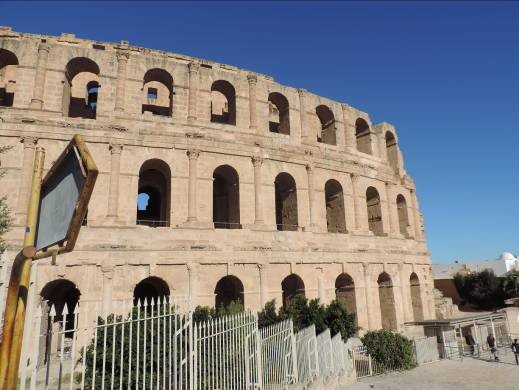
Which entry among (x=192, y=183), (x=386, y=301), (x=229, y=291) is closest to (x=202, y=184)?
(x=192, y=183)

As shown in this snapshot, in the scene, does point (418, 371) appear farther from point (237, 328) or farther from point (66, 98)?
point (66, 98)

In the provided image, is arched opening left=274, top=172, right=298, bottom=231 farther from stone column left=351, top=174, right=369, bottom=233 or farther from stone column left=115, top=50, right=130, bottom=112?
stone column left=115, top=50, right=130, bottom=112

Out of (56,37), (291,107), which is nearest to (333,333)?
(291,107)

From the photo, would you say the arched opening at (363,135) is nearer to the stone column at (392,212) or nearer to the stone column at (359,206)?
the stone column at (392,212)

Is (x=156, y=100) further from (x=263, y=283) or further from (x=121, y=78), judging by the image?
(x=263, y=283)

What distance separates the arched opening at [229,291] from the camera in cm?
1703

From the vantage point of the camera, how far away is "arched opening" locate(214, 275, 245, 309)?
1703 cm

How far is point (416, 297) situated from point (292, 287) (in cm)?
1006

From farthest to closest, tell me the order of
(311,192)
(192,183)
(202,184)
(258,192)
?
(311,192), (258,192), (202,184), (192,183)

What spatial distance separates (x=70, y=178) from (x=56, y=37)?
2234 cm

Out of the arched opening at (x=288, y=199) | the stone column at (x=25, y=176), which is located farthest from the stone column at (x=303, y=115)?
the stone column at (x=25, y=176)

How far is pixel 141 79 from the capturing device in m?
17.7

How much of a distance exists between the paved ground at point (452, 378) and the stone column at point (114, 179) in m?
11.3

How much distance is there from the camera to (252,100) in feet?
64.6
